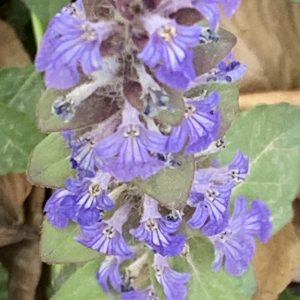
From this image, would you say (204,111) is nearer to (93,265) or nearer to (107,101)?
(107,101)

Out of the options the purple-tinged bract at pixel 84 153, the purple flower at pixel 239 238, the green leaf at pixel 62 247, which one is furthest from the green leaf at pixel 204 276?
the purple-tinged bract at pixel 84 153

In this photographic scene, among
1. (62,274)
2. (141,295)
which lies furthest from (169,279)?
(62,274)

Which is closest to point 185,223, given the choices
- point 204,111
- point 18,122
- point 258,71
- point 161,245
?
point 161,245

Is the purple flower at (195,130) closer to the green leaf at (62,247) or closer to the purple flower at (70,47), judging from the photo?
the purple flower at (70,47)

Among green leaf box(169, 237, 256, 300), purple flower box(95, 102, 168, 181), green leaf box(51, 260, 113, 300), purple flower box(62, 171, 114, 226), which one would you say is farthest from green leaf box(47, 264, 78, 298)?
→ purple flower box(95, 102, 168, 181)

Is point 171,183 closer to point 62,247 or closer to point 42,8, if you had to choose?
point 62,247

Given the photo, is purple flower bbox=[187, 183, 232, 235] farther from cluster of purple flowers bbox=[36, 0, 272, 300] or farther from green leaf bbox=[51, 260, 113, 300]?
green leaf bbox=[51, 260, 113, 300]
